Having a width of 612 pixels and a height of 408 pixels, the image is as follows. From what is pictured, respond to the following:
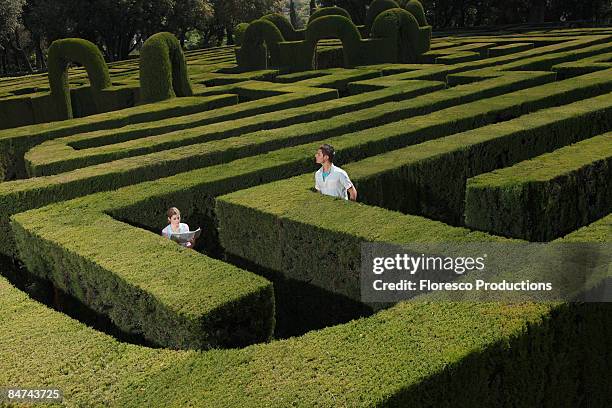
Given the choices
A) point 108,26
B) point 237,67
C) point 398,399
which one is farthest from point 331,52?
point 398,399

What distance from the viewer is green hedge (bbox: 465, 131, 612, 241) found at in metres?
9.92

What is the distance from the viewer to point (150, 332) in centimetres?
723

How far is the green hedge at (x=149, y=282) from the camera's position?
6707mm

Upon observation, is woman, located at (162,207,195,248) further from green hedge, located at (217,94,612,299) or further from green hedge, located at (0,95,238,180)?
green hedge, located at (0,95,238,180)

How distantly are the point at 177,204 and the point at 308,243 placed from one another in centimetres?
314

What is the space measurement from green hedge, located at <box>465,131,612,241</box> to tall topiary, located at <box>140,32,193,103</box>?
14.2 m

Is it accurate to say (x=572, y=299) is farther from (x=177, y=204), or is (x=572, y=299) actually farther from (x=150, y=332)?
(x=177, y=204)

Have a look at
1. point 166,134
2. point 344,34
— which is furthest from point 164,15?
point 166,134

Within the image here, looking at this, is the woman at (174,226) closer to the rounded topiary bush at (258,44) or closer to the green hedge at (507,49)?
the rounded topiary bush at (258,44)

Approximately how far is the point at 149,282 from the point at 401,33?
25724 millimetres

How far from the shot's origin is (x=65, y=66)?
80.7 feet

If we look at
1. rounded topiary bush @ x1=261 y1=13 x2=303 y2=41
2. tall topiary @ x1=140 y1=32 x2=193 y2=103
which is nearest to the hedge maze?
tall topiary @ x1=140 y1=32 x2=193 y2=103

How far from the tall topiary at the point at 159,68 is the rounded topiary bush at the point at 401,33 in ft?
36.2

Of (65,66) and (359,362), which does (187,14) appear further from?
(359,362)
